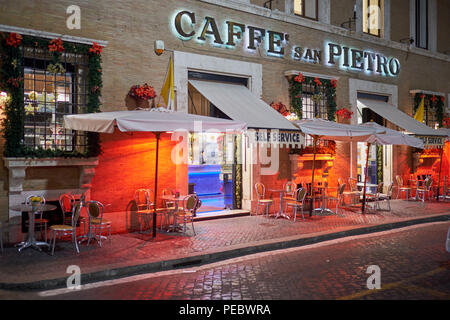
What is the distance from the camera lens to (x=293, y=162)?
1284 centimetres

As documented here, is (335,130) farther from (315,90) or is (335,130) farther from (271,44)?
(271,44)

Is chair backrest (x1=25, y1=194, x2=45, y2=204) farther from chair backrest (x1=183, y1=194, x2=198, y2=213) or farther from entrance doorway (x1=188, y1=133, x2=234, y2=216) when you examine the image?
entrance doorway (x1=188, y1=133, x2=234, y2=216)

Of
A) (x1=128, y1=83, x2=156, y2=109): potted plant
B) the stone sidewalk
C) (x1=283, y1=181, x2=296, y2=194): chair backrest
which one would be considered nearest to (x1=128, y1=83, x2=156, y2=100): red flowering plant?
(x1=128, y1=83, x2=156, y2=109): potted plant

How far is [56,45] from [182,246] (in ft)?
16.2

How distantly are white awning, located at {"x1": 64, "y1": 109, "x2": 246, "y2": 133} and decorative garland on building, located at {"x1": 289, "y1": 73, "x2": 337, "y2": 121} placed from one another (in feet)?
16.6

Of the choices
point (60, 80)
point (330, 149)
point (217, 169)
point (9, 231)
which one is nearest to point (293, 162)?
point (330, 149)

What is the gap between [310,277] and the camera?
21.0 ft

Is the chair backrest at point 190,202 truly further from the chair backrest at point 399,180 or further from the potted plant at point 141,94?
the chair backrest at point 399,180

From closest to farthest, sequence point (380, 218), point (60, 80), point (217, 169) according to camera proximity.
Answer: point (60, 80), point (380, 218), point (217, 169)

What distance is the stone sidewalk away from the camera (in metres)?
6.53

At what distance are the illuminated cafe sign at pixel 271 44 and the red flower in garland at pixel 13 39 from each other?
385 centimetres

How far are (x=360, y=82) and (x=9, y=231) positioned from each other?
478 inches
